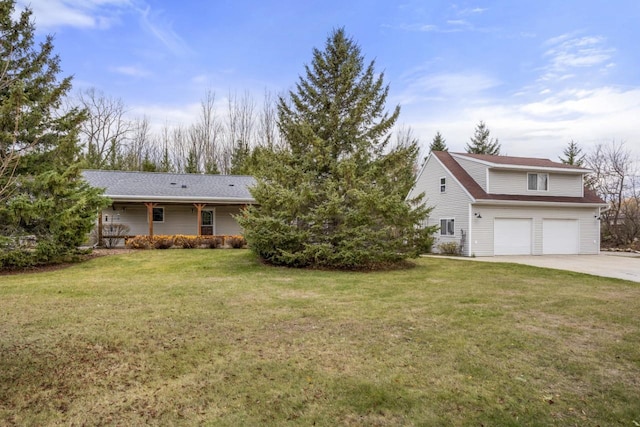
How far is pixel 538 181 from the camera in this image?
62.3ft

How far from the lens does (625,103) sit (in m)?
16.5

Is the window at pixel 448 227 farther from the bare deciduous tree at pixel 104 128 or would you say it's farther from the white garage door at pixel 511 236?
the bare deciduous tree at pixel 104 128

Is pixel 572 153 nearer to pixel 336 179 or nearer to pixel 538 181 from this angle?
pixel 538 181

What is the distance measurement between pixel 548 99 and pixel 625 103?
2.91m

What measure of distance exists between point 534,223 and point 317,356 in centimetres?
1758

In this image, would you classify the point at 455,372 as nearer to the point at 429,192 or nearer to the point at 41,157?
the point at 41,157

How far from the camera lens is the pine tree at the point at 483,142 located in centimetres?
3744

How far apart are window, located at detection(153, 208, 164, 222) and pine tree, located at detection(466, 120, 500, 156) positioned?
30077 millimetres

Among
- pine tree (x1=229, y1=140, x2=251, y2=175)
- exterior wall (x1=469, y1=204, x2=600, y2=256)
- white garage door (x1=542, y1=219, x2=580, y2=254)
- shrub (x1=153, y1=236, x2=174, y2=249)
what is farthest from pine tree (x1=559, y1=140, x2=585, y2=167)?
shrub (x1=153, y1=236, x2=174, y2=249)

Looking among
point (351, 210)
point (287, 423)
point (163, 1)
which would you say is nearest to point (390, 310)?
point (287, 423)

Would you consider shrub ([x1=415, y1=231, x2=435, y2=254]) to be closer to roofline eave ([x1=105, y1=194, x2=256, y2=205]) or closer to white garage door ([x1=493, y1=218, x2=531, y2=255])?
white garage door ([x1=493, y1=218, x2=531, y2=255])

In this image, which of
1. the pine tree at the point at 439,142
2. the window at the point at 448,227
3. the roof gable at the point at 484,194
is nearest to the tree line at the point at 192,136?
the pine tree at the point at 439,142

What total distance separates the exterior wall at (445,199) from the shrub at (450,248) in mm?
292

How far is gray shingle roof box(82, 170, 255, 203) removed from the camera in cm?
1798
